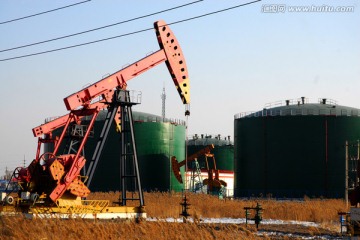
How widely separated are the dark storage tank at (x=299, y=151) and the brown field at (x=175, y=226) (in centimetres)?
1412

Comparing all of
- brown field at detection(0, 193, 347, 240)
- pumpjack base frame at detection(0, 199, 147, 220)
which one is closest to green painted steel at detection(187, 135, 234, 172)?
brown field at detection(0, 193, 347, 240)

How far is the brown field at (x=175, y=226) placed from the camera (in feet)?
41.7

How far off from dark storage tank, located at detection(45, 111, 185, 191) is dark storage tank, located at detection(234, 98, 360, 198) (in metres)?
8.99

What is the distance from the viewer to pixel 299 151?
165 ft

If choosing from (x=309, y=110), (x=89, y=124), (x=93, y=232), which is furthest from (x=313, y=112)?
(x=93, y=232)

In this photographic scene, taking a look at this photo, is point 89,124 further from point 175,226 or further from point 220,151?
point 220,151

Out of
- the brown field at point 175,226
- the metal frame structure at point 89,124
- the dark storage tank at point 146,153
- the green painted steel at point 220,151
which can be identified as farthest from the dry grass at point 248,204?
the green painted steel at point 220,151

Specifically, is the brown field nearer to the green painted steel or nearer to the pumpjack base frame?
the pumpjack base frame

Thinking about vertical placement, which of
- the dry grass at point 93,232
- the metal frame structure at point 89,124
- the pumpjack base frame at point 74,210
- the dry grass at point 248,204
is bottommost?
the dry grass at point 248,204

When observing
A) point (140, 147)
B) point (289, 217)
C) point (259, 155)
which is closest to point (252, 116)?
point (259, 155)

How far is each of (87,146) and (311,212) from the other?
30.2 m

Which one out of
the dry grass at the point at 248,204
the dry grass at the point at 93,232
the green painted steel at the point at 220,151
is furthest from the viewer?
the green painted steel at the point at 220,151

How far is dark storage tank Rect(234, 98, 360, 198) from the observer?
49531mm

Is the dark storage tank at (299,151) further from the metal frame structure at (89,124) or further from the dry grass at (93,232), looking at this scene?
the dry grass at (93,232)
